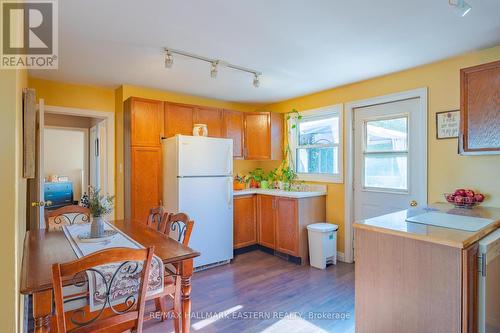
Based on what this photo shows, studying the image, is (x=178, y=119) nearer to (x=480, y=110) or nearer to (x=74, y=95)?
(x=74, y=95)

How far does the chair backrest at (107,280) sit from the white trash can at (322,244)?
7.80 ft

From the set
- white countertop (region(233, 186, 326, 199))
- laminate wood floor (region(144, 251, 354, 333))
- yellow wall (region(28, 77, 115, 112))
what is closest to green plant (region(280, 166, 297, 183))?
white countertop (region(233, 186, 326, 199))

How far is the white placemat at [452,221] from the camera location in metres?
1.70

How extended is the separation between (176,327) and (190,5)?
220 cm

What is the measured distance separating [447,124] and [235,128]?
2681mm

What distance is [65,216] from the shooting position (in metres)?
2.72

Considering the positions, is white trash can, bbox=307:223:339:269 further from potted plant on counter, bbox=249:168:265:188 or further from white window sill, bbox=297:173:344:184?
potted plant on counter, bbox=249:168:265:188

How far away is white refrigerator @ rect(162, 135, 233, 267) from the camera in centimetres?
325

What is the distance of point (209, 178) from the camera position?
11.3ft

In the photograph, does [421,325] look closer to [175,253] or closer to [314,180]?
[175,253]

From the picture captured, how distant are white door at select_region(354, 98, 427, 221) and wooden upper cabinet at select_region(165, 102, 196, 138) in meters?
2.20

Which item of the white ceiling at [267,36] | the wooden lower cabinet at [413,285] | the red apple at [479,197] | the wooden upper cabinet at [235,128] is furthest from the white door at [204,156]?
the red apple at [479,197]

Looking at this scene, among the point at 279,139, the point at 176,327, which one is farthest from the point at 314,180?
the point at 176,327

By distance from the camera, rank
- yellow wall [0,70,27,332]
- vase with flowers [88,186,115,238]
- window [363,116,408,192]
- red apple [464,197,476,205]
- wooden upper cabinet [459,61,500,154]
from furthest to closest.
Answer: window [363,116,408,192], red apple [464,197,476,205], wooden upper cabinet [459,61,500,154], vase with flowers [88,186,115,238], yellow wall [0,70,27,332]
